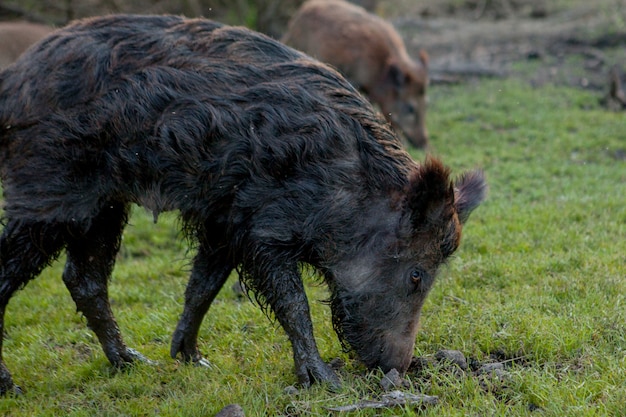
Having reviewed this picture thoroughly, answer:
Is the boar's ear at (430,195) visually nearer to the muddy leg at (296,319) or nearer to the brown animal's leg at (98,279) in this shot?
the muddy leg at (296,319)

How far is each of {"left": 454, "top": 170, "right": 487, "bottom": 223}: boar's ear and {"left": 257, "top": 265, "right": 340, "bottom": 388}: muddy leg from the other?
46.7 inches

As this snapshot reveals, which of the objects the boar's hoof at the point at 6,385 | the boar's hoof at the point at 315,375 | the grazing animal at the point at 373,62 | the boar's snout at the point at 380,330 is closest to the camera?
the boar's hoof at the point at 315,375

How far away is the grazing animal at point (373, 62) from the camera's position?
12.2 meters

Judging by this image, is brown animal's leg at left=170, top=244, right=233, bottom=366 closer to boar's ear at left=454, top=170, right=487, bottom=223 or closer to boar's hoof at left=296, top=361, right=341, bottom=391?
boar's hoof at left=296, top=361, right=341, bottom=391

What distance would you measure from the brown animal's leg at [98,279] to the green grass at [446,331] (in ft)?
0.66

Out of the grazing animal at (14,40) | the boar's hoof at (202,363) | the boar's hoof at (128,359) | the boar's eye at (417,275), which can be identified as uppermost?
the boar's eye at (417,275)

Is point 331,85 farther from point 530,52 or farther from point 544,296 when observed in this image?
point 530,52

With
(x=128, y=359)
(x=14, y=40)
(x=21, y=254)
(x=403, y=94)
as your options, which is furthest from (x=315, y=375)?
(x=403, y=94)

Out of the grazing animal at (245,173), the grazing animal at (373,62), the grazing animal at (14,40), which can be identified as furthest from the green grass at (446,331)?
the grazing animal at (373,62)

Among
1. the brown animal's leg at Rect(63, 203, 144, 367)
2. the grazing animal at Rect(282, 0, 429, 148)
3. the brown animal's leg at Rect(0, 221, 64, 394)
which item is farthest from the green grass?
the grazing animal at Rect(282, 0, 429, 148)

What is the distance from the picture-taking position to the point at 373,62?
12422mm

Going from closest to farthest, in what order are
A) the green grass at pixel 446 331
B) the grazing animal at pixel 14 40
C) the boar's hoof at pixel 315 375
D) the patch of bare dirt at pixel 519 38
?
the green grass at pixel 446 331 → the boar's hoof at pixel 315 375 → the grazing animal at pixel 14 40 → the patch of bare dirt at pixel 519 38

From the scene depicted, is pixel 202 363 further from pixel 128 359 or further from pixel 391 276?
pixel 391 276

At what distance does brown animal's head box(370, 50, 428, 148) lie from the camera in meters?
12.1
